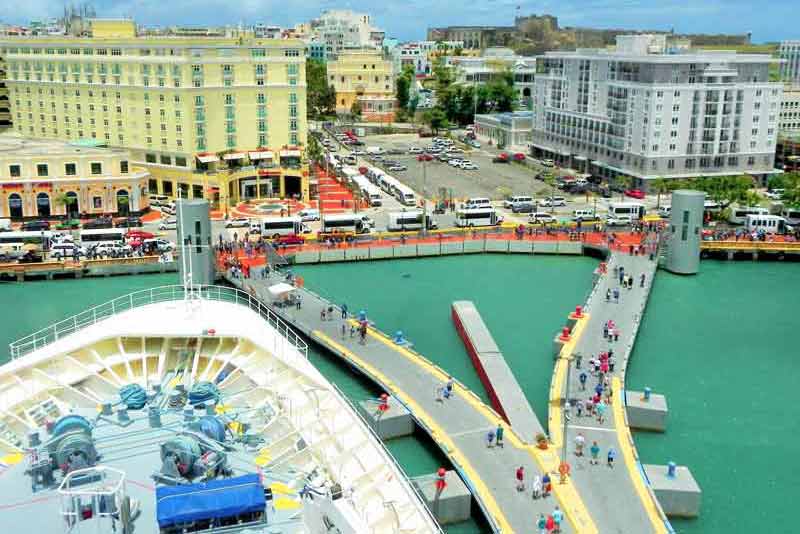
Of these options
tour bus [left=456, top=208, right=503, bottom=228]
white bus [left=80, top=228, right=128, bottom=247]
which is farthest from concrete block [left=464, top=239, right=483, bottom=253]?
white bus [left=80, top=228, right=128, bottom=247]

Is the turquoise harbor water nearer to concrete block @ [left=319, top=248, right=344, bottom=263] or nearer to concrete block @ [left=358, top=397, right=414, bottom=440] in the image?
concrete block @ [left=358, top=397, right=414, bottom=440]

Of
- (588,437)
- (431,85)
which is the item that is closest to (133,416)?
Answer: (588,437)

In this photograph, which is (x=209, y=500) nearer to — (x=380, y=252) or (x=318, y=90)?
(x=380, y=252)

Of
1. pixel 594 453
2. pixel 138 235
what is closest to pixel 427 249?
pixel 138 235

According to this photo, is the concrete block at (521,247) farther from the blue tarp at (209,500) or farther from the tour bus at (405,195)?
the blue tarp at (209,500)

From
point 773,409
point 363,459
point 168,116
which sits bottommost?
point 773,409

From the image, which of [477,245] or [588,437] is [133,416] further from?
[477,245]
